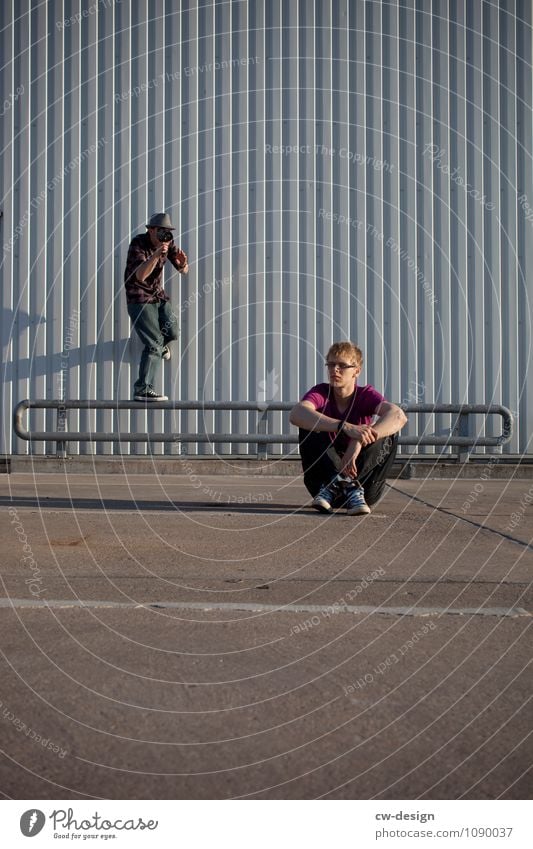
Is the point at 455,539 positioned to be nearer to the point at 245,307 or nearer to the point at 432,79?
the point at 245,307

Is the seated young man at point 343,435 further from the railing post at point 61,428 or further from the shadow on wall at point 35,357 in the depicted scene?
the shadow on wall at point 35,357

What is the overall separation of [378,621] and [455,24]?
10758 millimetres

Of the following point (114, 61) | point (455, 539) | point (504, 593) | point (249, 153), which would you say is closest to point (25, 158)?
point (114, 61)

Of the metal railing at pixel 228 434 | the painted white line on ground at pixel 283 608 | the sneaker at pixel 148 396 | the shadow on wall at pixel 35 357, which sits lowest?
the painted white line on ground at pixel 283 608

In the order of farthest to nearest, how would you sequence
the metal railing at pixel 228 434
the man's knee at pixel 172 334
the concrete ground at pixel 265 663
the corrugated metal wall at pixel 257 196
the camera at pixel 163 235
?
the corrugated metal wall at pixel 257 196
the man's knee at pixel 172 334
the camera at pixel 163 235
the metal railing at pixel 228 434
the concrete ground at pixel 265 663

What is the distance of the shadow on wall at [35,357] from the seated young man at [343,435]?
6299mm

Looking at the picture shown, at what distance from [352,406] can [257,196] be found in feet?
21.4

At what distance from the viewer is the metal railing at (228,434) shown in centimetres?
1099

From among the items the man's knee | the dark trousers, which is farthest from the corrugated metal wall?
the dark trousers

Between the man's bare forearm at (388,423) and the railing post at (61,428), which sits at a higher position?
the man's bare forearm at (388,423)

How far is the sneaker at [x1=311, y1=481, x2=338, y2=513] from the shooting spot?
21.4 ft

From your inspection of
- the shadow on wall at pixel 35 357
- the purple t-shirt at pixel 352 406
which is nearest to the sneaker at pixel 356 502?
the purple t-shirt at pixel 352 406

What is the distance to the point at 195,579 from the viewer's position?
4.35 meters

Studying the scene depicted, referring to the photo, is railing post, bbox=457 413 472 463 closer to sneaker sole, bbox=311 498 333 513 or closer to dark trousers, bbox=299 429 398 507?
dark trousers, bbox=299 429 398 507
